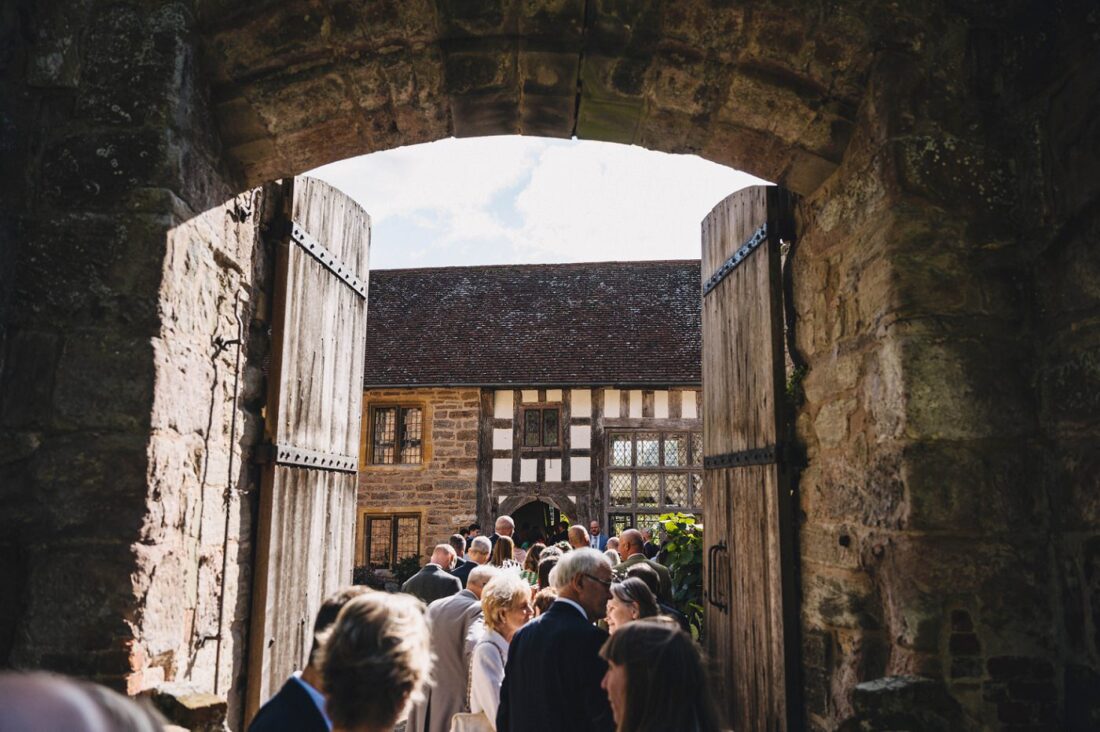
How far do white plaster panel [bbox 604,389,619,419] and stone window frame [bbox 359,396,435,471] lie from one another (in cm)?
318

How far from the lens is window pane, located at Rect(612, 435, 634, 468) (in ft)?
48.1

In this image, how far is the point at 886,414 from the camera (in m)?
2.93

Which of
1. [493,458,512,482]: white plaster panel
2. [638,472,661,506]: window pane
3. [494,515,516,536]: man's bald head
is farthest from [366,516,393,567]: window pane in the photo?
[494,515,516,536]: man's bald head

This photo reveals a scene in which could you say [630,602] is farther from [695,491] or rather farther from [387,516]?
[387,516]

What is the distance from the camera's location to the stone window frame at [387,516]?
49.0 feet

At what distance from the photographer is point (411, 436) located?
15555mm

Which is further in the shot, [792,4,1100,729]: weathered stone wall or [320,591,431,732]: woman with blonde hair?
[792,4,1100,729]: weathered stone wall

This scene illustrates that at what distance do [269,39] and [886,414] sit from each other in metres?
2.58

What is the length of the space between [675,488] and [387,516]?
523 cm

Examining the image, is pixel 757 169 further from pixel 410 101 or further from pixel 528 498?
pixel 528 498

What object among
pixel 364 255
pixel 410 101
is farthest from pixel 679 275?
pixel 410 101

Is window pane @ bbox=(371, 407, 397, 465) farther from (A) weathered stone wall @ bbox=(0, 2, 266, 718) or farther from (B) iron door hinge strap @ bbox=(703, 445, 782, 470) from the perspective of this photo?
(A) weathered stone wall @ bbox=(0, 2, 266, 718)

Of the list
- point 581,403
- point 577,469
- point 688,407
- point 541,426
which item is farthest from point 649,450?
point 541,426

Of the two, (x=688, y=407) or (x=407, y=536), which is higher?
(x=688, y=407)
